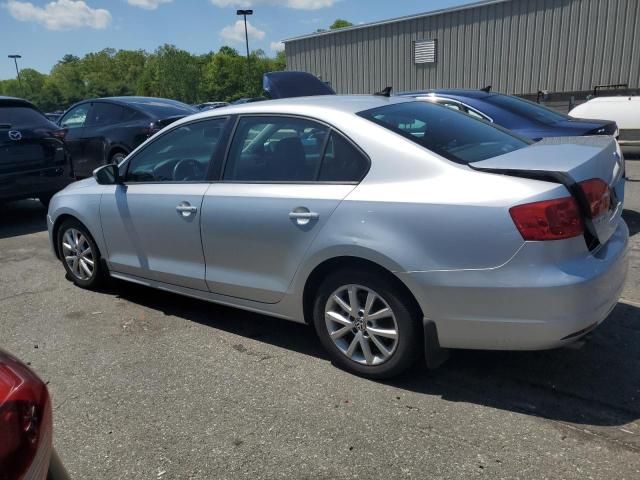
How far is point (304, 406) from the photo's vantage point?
10.1ft

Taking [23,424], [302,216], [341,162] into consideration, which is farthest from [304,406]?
[23,424]

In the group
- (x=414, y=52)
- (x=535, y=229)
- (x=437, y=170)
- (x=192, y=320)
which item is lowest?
(x=192, y=320)

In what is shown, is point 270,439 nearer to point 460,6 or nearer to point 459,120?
point 459,120

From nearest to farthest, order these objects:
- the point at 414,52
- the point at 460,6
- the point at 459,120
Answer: the point at 459,120
the point at 460,6
the point at 414,52

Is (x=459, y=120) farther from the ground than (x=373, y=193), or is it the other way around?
(x=459, y=120)

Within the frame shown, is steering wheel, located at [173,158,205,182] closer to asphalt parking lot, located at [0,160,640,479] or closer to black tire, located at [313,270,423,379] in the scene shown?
asphalt parking lot, located at [0,160,640,479]

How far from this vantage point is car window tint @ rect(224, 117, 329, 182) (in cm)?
344

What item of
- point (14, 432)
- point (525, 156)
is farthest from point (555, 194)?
point (14, 432)

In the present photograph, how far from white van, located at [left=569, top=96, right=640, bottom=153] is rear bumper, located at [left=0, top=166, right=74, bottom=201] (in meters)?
8.83

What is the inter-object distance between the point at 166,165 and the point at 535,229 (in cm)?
274

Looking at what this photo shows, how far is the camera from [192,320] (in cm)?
436

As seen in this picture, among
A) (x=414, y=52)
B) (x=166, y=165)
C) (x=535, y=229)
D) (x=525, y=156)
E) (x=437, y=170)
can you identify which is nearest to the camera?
(x=535, y=229)

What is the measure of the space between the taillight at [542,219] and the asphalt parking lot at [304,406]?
94 cm

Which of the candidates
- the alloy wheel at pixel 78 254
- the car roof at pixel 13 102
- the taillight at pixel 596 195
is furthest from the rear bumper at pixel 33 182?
the taillight at pixel 596 195
